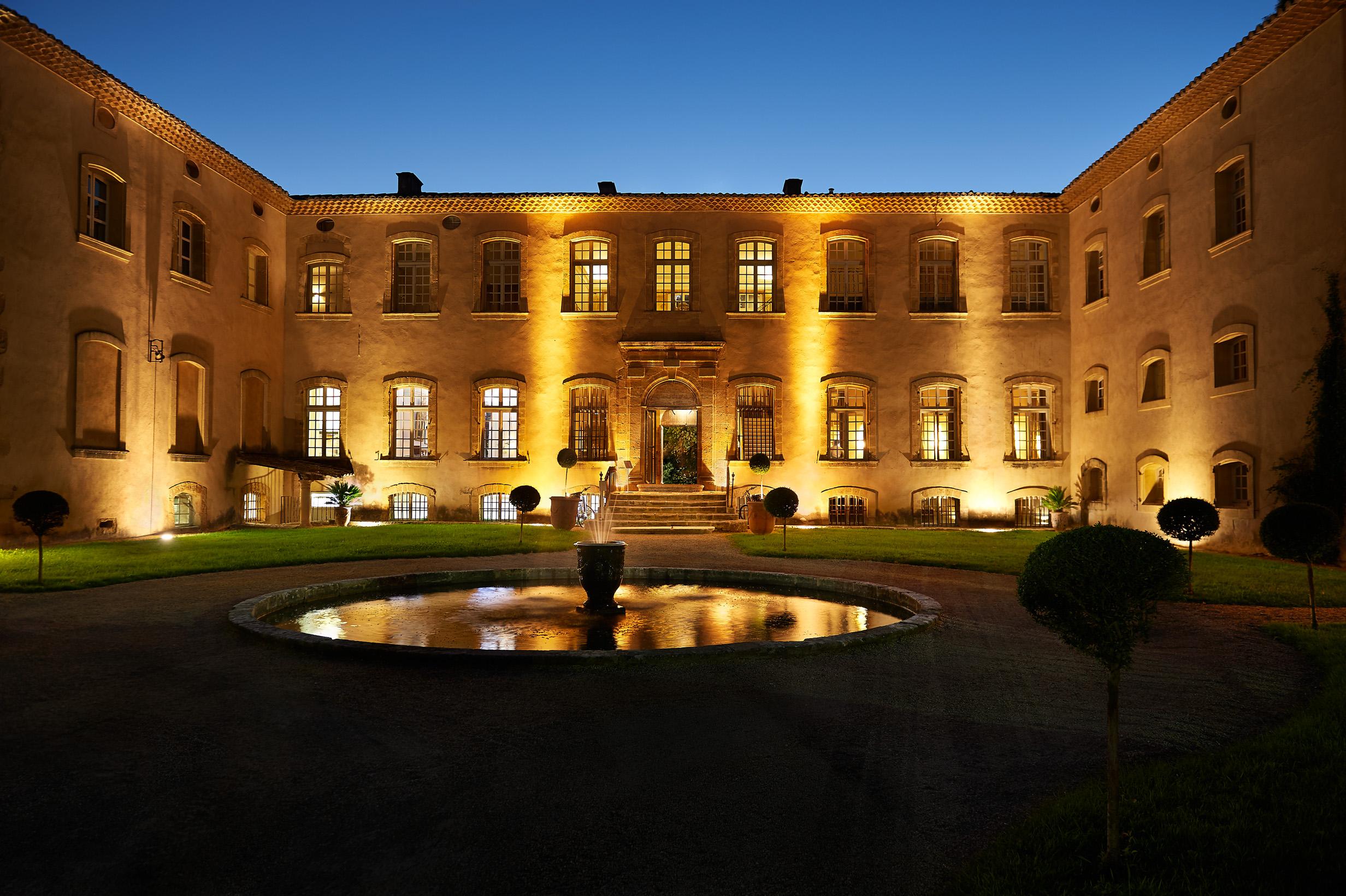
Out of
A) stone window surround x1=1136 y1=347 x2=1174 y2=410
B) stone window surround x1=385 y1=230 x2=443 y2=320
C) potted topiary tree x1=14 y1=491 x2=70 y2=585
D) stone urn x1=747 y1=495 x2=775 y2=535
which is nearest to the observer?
potted topiary tree x1=14 y1=491 x2=70 y2=585

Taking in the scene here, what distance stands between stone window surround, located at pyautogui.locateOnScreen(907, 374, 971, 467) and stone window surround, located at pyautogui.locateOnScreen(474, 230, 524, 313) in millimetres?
10193

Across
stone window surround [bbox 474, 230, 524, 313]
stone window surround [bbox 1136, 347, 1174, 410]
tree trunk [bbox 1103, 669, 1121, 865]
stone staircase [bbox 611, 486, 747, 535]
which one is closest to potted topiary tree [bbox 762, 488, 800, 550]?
stone staircase [bbox 611, 486, 747, 535]

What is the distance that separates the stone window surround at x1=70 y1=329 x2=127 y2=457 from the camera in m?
16.2

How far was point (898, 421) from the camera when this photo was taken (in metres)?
23.0

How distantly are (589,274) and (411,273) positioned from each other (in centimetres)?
510

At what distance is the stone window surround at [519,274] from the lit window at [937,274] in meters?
9.95

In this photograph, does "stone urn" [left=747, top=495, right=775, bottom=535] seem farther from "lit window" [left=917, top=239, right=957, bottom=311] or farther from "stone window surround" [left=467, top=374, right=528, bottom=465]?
"lit window" [left=917, top=239, right=957, bottom=311]

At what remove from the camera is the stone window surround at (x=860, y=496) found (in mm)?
22906

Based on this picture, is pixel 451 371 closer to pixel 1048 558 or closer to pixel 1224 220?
pixel 1224 220

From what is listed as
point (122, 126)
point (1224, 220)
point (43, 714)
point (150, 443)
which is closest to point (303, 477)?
point (150, 443)

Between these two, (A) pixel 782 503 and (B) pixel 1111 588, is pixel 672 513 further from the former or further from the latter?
(B) pixel 1111 588

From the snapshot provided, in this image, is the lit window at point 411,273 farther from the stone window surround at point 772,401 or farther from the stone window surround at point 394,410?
the stone window surround at point 772,401

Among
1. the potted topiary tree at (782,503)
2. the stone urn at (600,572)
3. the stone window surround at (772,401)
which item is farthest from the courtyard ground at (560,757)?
the stone window surround at (772,401)

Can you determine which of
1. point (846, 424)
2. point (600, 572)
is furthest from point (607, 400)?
point (600, 572)
